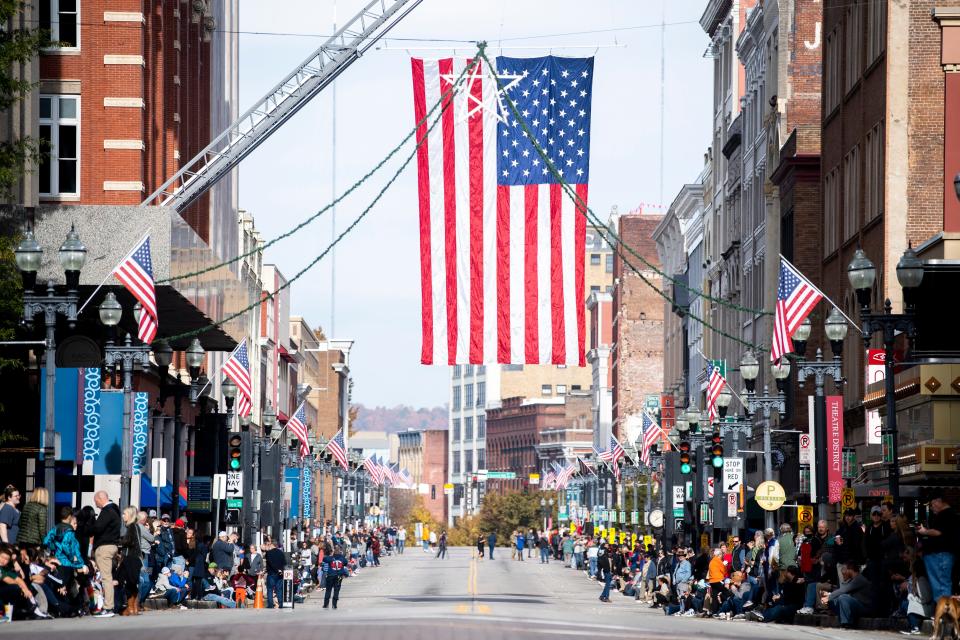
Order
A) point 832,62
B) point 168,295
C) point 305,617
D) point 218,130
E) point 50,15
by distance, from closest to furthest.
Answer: point 305,617 < point 168,295 < point 50,15 < point 832,62 < point 218,130

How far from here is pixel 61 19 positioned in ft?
187

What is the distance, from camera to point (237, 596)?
45219 millimetres

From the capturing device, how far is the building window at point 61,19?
2219 inches

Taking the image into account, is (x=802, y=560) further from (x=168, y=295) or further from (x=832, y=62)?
(x=832, y=62)

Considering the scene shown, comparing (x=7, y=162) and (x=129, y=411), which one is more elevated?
(x=7, y=162)

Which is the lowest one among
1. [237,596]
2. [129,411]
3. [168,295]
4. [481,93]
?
[237,596]

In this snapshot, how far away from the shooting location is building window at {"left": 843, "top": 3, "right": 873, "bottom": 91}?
58.1m

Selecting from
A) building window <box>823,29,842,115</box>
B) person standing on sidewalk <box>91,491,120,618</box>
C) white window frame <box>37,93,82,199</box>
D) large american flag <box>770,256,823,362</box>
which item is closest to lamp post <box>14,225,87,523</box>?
person standing on sidewalk <box>91,491,120,618</box>

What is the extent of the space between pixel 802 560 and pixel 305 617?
12.2m

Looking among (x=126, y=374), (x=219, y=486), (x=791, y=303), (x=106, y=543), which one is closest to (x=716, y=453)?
(x=791, y=303)

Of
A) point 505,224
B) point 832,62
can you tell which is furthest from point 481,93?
point 832,62

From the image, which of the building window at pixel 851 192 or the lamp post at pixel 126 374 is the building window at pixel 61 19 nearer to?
the lamp post at pixel 126 374

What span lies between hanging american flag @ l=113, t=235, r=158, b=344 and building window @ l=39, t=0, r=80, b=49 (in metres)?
18.6

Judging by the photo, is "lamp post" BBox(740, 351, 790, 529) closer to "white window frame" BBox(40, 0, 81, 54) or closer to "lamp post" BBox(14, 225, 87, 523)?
"lamp post" BBox(14, 225, 87, 523)
